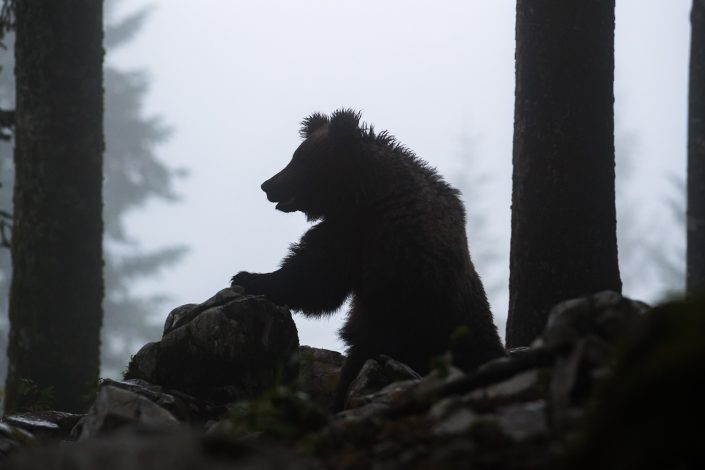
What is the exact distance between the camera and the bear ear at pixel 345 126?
6.95m

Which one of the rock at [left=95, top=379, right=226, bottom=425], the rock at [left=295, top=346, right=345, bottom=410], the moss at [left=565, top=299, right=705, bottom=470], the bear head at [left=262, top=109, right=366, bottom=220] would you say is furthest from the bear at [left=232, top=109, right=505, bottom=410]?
the moss at [left=565, top=299, right=705, bottom=470]

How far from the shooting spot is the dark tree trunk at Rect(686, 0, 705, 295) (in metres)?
10.0

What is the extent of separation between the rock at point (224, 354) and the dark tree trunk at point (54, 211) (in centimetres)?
284

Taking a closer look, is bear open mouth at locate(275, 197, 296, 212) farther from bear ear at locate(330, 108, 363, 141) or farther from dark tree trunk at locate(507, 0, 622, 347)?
dark tree trunk at locate(507, 0, 622, 347)

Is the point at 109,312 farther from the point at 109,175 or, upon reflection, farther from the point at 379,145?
the point at 379,145

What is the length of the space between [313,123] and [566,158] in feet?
7.38

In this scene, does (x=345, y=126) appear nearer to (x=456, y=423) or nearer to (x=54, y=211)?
(x=54, y=211)

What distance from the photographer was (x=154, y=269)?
174 ft

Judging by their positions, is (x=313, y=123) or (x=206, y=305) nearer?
(x=206, y=305)

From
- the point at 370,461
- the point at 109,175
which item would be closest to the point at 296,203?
the point at 370,461

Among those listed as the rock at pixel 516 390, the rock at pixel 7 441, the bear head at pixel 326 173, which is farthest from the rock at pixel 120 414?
the bear head at pixel 326 173

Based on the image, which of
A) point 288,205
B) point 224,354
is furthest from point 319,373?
point 288,205

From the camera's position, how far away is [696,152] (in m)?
10.1

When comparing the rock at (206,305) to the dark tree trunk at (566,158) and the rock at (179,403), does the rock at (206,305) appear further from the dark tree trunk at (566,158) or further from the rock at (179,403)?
the dark tree trunk at (566,158)
